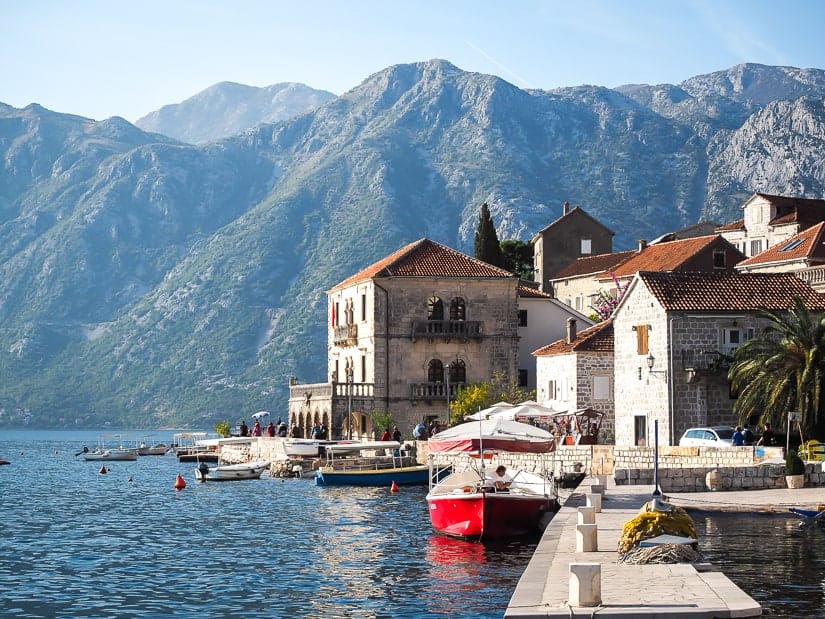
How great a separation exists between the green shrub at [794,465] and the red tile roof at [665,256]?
131ft

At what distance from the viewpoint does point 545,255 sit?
360 feet

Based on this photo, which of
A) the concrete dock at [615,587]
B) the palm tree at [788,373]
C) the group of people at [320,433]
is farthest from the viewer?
the group of people at [320,433]

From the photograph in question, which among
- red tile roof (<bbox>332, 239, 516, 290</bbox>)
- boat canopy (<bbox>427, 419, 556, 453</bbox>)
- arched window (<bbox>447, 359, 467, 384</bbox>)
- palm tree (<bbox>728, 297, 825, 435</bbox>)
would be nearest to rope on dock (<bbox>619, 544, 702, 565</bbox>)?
boat canopy (<bbox>427, 419, 556, 453</bbox>)

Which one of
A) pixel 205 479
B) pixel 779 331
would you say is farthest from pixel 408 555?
pixel 205 479

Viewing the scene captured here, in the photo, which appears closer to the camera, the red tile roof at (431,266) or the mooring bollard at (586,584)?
the mooring bollard at (586,584)

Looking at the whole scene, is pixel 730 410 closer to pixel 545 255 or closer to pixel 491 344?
pixel 491 344

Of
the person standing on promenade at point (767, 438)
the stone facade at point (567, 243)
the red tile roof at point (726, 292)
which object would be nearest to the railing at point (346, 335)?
the red tile roof at point (726, 292)

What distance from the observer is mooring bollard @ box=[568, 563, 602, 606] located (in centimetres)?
1848

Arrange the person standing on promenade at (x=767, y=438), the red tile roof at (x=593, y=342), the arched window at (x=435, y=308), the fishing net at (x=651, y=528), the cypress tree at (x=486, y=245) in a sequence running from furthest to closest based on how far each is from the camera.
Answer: the cypress tree at (x=486, y=245) → the arched window at (x=435, y=308) → the red tile roof at (x=593, y=342) → the person standing on promenade at (x=767, y=438) → the fishing net at (x=651, y=528)

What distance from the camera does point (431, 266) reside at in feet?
255

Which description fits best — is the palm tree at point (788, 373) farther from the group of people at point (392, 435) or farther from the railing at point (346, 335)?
the railing at point (346, 335)

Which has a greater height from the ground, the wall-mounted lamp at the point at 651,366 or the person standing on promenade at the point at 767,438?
the wall-mounted lamp at the point at 651,366

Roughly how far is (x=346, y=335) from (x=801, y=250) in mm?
27312

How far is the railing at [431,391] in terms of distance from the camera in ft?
251
